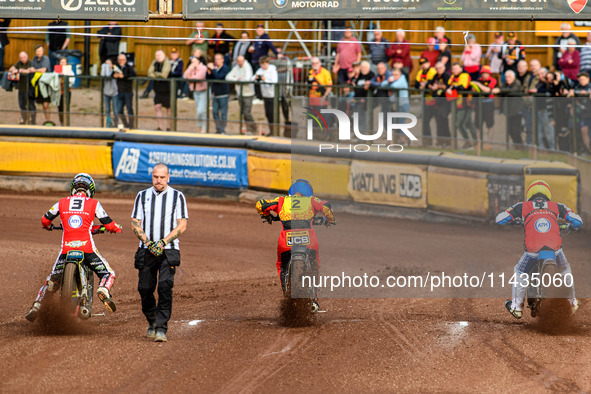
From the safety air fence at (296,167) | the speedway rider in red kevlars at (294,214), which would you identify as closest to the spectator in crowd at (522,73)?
the safety air fence at (296,167)

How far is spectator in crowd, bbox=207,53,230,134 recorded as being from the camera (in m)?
20.1

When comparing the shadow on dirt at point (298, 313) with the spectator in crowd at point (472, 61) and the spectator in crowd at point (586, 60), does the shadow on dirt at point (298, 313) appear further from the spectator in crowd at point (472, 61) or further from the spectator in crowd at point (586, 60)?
the spectator in crowd at point (586, 60)

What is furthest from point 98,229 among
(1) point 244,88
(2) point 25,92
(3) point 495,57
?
(3) point 495,57

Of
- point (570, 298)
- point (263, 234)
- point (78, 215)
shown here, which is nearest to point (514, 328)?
point (570, 298)

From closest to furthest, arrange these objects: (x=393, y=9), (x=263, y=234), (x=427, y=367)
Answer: (x=427, y=367), (x=393, y=9), (x=263, y=234)

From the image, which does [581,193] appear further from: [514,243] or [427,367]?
[427,367]

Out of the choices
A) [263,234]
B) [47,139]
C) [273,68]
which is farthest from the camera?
[47,139]

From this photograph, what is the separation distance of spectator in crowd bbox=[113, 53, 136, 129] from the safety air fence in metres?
0.37

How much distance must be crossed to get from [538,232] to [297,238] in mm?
2862

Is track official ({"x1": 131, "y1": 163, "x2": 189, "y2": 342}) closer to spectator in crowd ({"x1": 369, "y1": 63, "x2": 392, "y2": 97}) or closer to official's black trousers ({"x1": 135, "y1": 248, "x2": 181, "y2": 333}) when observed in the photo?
official's black trousers ({"x1": 135, "y1": 248, "x2": 181, "y2": 333})

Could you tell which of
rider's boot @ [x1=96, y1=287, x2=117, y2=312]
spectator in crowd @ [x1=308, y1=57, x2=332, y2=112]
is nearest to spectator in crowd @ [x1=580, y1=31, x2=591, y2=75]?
spectator in crowd @ [x1=308, y1=57, x2=332, y2=112]

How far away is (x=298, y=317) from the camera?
11.1m

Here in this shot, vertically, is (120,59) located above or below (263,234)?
above

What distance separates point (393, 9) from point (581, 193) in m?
4.60
